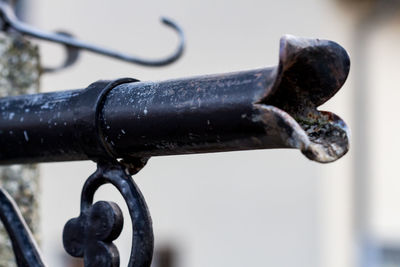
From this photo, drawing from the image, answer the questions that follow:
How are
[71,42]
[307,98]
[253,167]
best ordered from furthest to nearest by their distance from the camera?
[253,167] → [71,42] → [307,98]

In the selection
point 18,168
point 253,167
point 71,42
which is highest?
point 71,42

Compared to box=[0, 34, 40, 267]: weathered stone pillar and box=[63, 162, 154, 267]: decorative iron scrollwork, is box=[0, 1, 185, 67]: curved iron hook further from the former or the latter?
box=[63, 162, 154, 267]: decorative iron scrollwork

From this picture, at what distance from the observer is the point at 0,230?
27.6 inches

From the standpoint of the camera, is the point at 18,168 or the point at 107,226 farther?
the point at 18,168

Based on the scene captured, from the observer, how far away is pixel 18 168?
2.36 ft

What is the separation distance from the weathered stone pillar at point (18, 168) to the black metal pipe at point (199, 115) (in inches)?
9.2

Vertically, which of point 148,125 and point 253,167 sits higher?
point 148,125

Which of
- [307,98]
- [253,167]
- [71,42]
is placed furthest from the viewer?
[253,167]

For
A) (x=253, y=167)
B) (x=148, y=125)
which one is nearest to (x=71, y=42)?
(x=148, y=125)

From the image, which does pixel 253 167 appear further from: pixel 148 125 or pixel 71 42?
pixel 148 125

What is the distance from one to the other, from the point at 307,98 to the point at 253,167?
8.38 feet

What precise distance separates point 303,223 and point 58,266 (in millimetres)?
999

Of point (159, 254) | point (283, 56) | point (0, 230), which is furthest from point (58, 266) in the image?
point (283, 56)

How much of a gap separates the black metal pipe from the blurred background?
2319 mm
